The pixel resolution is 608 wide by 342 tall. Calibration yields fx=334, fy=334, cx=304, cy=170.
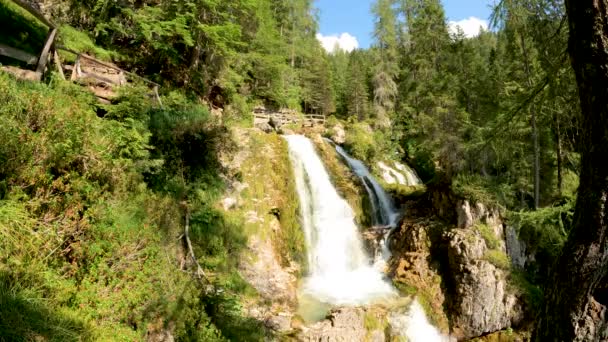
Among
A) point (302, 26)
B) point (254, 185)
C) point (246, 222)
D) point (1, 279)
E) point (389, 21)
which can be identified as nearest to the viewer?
point (1, 279)

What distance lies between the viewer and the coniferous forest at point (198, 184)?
2.43 m

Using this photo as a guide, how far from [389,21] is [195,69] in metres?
24.3

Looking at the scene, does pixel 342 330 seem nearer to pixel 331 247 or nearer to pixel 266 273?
pixel 266 273

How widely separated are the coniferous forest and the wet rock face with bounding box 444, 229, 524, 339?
1.20 feet

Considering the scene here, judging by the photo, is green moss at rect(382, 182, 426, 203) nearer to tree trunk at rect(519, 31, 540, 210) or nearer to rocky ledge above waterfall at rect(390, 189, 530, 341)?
rocky ledge above waterfall at rect(390, 189, 530, 341)

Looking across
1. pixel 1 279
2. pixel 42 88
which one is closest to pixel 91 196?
pixel 1 279

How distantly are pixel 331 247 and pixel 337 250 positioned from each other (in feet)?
0.91

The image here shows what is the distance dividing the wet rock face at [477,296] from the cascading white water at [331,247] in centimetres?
226

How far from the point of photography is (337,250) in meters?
13.9

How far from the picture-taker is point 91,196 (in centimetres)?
596

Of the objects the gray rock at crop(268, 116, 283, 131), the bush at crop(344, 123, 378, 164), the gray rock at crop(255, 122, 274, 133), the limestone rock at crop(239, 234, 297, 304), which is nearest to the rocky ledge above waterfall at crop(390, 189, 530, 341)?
the limestone rock at crop(239, 234, 297, 304)

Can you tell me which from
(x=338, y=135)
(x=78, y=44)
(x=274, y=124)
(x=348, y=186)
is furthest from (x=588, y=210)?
(x=338, y=135)

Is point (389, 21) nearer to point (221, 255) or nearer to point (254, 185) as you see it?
point (254, 185)

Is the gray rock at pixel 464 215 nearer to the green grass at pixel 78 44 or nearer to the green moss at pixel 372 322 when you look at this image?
the green moss at pixel 372 322
